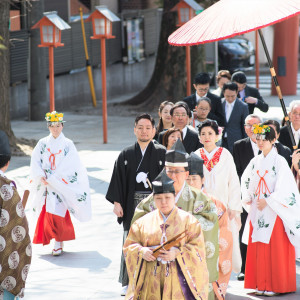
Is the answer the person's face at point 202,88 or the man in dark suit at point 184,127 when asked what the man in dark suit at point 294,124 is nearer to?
the man in dark suit at point 184,127

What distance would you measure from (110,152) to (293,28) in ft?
33.3

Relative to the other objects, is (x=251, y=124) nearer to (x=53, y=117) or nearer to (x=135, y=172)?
(x=135, y=172)

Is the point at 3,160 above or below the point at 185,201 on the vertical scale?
above

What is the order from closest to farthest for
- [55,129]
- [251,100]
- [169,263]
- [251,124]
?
[169,263] → [251,124] → [55,129] → [251,100]

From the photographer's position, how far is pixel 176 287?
4988mm

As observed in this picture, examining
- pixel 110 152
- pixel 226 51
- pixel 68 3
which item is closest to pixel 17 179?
pixel 110 152

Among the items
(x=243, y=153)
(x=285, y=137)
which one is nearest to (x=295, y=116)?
(x=285, y=137)

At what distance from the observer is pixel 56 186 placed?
26.7 feet

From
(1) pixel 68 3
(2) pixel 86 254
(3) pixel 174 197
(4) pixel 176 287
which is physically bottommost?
(2) pixel 86 254

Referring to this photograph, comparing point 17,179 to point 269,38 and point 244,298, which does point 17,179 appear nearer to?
point 244,298

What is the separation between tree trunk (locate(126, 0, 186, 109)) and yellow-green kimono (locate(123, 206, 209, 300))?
14.0m

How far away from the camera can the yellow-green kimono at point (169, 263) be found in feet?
16.2

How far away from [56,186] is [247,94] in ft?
12.5

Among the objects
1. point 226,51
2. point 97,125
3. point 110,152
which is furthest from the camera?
point 226,51
